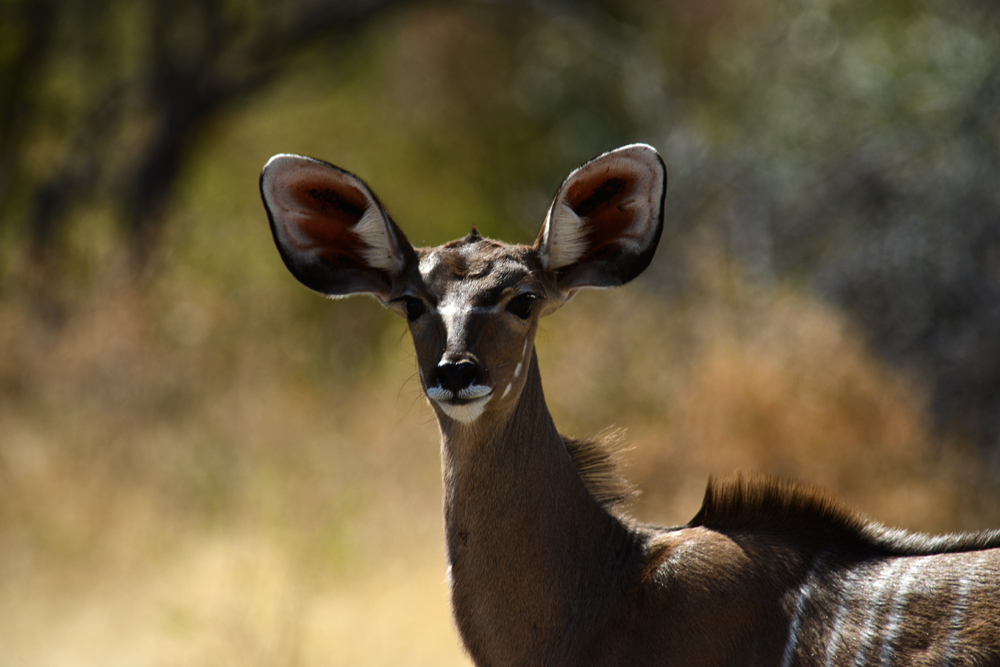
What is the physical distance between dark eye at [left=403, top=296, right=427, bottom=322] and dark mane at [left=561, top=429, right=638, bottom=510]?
80 cm

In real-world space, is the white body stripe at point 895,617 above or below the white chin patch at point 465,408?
below

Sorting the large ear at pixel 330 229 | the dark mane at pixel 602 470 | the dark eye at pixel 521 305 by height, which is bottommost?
the dark mane at pixel 602 470

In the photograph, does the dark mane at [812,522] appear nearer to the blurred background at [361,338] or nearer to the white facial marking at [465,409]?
the white facial marking at [465,409]

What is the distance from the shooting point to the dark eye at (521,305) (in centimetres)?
374

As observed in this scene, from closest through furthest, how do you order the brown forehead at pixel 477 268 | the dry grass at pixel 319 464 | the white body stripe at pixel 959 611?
1. the white body stripe at pixel 959 611
2. the brown forehead at pixel 477 268
3. the dry grass at pixel 319 464

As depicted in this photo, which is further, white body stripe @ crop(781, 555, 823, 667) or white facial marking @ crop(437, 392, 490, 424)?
white facial marking @ crop(437, 392, 490, 424)

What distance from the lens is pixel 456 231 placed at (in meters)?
17.4

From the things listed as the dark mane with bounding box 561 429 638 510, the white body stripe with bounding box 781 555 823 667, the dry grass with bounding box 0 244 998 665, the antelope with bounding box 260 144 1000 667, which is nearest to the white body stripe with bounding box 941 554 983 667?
the antelope with bounding box 260 144 1000 667

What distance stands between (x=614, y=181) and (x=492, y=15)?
18.0 meters

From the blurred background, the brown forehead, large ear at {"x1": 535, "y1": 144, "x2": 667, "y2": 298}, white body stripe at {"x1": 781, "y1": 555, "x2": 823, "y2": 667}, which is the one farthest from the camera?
the blurred background

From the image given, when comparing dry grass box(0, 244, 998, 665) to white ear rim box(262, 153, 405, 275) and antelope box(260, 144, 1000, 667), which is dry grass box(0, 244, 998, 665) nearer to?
antelope box(260, 144, 1000, 667)

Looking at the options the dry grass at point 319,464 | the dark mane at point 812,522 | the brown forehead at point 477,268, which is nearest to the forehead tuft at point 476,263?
the brown forehead at point 477,268

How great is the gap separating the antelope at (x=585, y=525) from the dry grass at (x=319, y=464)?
3086 mm

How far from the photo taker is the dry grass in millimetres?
7293
